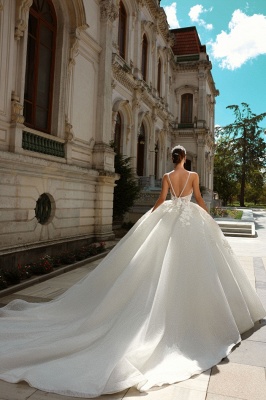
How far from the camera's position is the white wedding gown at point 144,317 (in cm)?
290

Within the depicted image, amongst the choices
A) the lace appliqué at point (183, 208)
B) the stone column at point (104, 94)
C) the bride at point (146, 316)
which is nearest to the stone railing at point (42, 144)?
the stone column at point (104, 94)

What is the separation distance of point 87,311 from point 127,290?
25.0 inches

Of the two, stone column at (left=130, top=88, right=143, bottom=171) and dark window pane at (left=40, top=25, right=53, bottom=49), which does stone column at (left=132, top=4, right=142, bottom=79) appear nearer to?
stone column at (left=130, top=88, right=143, bottom=171)

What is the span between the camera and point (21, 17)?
770cm

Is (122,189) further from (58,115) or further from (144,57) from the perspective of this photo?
(144,57)

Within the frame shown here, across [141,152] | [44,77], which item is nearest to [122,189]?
[44,77]

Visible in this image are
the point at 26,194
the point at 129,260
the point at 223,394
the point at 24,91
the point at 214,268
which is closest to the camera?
the point at 223,394

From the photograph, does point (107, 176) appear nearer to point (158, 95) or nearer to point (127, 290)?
point (127, 290)

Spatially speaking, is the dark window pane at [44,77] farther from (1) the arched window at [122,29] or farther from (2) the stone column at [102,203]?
(1) the arched window at [122,29]

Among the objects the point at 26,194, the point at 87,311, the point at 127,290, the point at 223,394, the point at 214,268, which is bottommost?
the point at 223,394

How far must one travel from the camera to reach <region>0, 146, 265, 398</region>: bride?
291 cm

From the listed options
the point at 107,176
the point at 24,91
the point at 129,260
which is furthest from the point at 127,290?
the point at 107,176

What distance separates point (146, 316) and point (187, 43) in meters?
34.9

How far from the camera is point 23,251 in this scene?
7.77 meters
